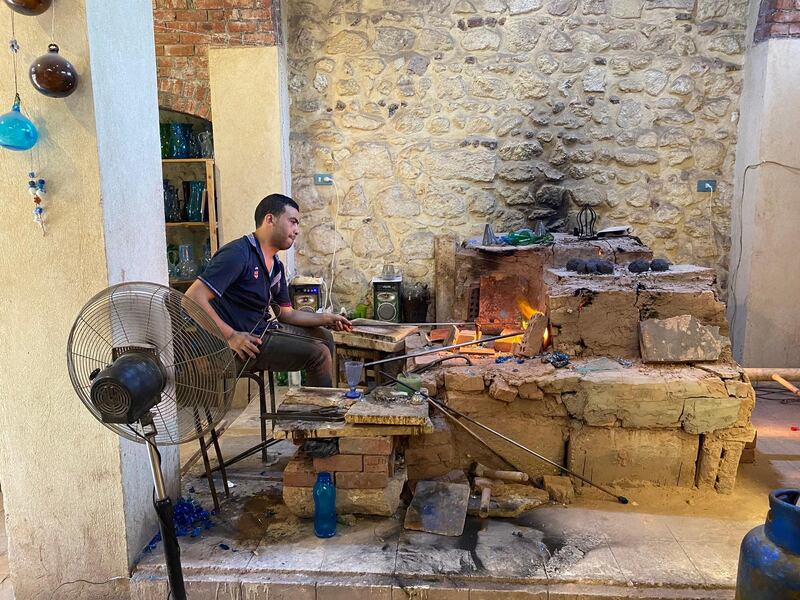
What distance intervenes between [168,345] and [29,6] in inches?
54.2

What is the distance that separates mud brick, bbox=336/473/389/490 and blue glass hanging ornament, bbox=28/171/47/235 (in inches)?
69.2

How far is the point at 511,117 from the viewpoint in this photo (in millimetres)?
5562

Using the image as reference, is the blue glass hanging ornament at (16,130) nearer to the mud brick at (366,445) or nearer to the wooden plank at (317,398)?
the wooden plank at (317,398)

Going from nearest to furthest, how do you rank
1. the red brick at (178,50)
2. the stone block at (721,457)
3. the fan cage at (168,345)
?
the fan cage at (168,345) < the stone block at (721,457) < the red brick at (178,50)

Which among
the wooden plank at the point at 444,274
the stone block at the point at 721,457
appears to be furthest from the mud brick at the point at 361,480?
the wooden plank at the point at 444,274

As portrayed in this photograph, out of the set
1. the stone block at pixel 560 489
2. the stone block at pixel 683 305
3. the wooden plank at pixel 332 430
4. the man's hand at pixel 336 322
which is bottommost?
the stone block at pixel 560 489

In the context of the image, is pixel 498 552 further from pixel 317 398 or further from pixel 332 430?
pixel 317 398

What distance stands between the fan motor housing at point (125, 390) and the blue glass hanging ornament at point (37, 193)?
2.87 feet

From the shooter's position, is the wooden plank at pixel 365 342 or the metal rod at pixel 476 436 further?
the wooden plank at pixel 365 342

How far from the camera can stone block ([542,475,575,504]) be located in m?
3.29

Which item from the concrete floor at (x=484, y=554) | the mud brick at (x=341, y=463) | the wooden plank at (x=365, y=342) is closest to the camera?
the concrete floor at (x=484, y=554)

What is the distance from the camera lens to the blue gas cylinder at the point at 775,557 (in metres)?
2.01

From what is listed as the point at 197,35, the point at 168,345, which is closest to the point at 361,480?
the point at 168,345

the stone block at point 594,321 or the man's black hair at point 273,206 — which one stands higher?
the man's black hair at point 273,206
